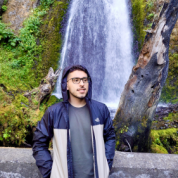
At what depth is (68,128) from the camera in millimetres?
1748

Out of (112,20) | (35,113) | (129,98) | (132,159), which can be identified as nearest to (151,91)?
(129,98)

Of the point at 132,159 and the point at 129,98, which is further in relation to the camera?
the point at 129,98

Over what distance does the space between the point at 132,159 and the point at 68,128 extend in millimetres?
1070

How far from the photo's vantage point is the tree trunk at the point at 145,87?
319cm

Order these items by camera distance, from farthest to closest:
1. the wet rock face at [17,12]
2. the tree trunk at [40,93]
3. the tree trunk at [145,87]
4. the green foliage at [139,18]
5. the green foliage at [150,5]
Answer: the wet rock face at [17,12], the green foliage at [139,18], the green foliage at [150,5], the tree trunk at [40,93], the tree trunk at [145,87]

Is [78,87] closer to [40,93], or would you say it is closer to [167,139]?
[40,93]

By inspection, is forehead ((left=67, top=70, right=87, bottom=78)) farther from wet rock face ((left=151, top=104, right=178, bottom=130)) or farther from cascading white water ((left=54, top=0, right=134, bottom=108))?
cascading white water ((left=54, top=0, right=134, bottom=108))

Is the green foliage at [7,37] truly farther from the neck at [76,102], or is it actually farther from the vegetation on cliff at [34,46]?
the neck at [76,102]

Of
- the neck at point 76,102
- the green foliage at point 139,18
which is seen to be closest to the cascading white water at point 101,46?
the green foliage at point 139,18

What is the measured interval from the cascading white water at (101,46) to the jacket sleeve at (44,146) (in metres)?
7.57

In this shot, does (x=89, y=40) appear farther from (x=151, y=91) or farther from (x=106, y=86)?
(x=151, y=91)

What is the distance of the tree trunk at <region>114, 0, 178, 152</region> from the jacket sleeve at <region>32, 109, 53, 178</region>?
212 centimetres

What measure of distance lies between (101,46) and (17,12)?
548 cm

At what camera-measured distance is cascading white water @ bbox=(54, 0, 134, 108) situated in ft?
31.5
